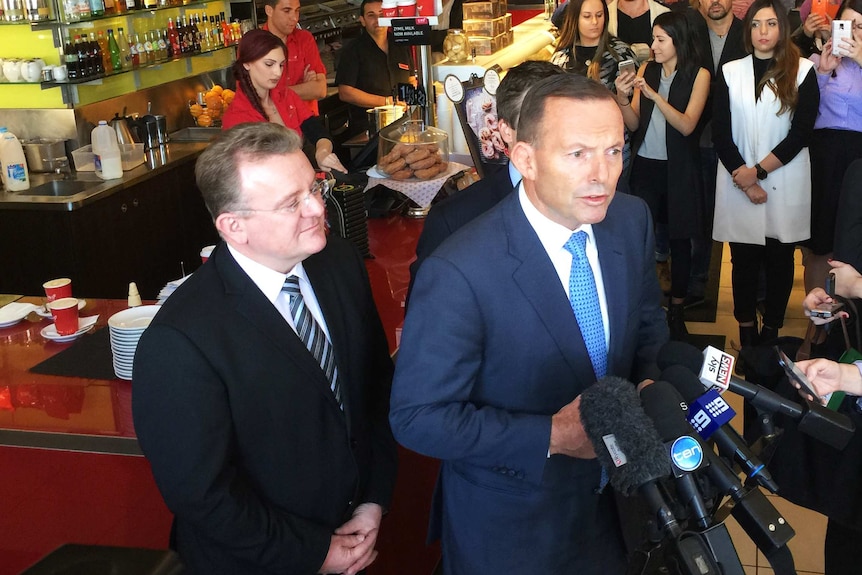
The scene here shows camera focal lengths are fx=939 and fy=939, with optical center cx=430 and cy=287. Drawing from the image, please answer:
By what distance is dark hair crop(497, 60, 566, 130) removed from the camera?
2730 mm

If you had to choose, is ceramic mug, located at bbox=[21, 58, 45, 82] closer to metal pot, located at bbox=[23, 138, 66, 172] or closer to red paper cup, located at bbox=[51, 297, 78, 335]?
metal pot, located at bbox=[23, 138, 66, 172]

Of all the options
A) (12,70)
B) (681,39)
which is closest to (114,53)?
(12,70)

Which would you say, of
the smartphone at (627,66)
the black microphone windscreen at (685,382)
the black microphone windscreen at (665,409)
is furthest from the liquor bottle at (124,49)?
the black microphone windscreen at (665,409)

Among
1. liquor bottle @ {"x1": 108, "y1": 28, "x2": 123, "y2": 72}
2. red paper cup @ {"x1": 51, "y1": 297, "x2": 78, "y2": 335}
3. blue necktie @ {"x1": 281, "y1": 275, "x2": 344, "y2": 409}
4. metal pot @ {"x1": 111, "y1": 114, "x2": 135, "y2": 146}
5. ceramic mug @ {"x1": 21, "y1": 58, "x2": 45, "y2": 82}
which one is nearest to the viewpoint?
blue necktie @ {"x1": 281, "y1": 275, "x2": 344, "y2": 409}

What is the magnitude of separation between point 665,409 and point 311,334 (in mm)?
908

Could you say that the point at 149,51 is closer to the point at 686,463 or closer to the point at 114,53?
the point at 114,53

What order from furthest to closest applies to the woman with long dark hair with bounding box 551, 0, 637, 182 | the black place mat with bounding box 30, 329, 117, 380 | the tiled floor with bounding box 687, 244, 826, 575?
→ the woman with long dark hair with bounding box 551, 0, 637, 182
the tiled floor with bounding box 687, 244, 826, 575
the black place mat with bounding box 30, 329, 117, 380

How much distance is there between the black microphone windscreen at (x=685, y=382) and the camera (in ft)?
5.38

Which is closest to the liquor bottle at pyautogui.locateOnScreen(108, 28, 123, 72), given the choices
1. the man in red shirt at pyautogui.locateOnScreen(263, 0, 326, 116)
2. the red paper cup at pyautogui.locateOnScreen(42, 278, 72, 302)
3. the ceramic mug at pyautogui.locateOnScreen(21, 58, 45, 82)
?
the ceramic mug at pyautogui.locateOnScreen(21, 58, 45, 82)

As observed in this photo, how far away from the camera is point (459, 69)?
5.10 m

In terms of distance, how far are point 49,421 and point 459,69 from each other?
10.3ft

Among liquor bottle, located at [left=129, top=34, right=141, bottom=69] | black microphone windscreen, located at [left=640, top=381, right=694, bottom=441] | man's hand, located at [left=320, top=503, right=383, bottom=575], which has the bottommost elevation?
man's hand, located at [left=320, top=503, right=383, bottom=575]

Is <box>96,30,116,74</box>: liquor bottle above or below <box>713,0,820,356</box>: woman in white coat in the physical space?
above

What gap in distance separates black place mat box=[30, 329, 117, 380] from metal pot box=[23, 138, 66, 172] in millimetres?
2975
